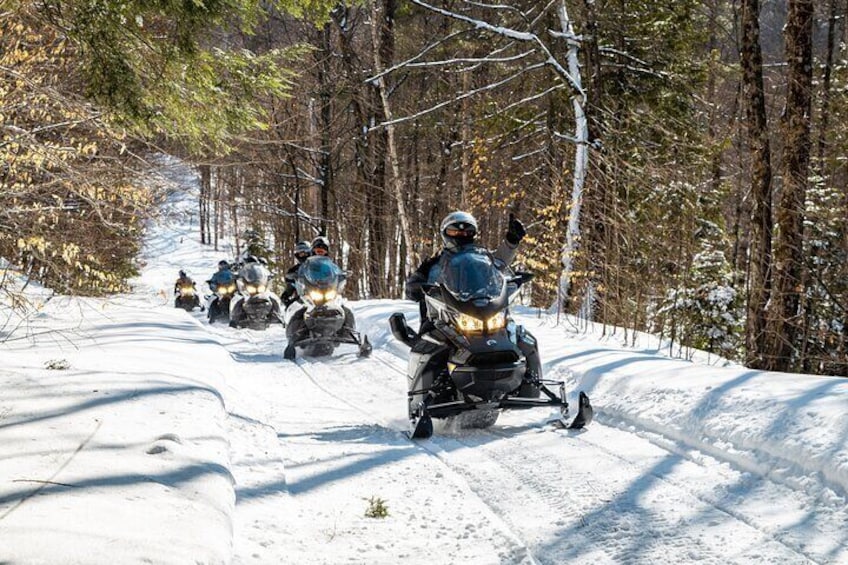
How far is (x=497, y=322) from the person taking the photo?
7469 millimetres

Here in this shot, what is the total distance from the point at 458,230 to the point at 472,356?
66.5 inches

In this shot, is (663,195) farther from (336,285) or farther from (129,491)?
Result: (129,491)

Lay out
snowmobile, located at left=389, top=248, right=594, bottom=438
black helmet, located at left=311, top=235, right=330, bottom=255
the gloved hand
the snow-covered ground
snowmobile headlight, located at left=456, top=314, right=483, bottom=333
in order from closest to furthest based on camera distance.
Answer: the snow-covered ground → snowmobile, located at left=389, top=248, right=594, bottom=438 → snowmobile headlight, located at left=456, top=314, right=483, bottom=333 → the gloved hand → black helmet, located at left=311, top=235, right=330, bottom=255

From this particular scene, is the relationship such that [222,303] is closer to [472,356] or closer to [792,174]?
[792,174]

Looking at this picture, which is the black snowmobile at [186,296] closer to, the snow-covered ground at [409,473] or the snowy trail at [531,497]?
the snow-covered ground at [409,473]

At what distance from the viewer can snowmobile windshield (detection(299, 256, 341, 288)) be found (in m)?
13.4

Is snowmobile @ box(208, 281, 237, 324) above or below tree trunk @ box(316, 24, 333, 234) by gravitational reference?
below

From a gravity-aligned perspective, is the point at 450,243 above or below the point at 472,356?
above

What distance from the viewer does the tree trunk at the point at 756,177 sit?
11.8 metres

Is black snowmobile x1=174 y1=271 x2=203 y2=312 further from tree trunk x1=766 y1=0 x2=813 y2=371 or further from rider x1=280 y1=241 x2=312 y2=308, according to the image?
tree trunk x1=766 y1=0 x2=813 y2=371

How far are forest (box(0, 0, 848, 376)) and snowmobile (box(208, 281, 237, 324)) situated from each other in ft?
9.74

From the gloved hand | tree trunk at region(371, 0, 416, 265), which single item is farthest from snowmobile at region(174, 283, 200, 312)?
the gloved hand

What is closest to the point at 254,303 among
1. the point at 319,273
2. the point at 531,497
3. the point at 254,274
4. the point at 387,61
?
the point at 254,274

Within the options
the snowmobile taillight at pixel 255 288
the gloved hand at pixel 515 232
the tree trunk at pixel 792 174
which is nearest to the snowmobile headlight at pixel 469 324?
the gloved hand at pixel 515 232
